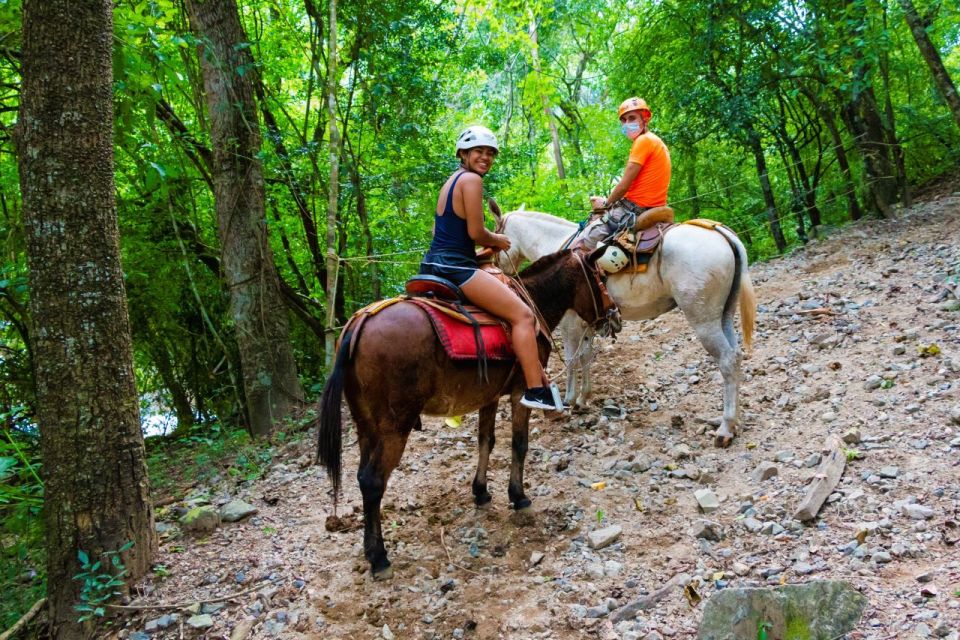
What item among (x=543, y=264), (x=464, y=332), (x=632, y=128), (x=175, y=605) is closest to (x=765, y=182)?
(x=632, y=128)

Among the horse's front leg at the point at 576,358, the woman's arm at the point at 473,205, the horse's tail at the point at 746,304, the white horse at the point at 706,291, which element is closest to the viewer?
the woman's arm at the point at 473,205

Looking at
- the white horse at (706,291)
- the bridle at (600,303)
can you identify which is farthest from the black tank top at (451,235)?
the white horse at (706,291)

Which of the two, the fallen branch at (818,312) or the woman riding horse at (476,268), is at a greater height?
the woman riding horse at (476,268)

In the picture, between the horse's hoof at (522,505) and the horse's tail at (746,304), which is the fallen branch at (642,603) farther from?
the horse's tail at (746,304)

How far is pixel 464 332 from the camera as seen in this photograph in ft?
13.4

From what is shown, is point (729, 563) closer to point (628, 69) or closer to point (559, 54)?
point (628, 69)

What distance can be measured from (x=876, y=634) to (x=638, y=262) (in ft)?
12.3

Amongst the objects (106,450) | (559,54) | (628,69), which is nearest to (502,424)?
(106,450)

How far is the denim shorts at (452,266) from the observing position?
4273 mm

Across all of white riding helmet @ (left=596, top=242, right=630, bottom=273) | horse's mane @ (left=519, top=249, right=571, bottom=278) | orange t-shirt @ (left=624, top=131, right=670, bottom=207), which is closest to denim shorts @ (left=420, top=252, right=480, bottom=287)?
horse's mane @ (left=519, top=249, right=571, bottom=278)

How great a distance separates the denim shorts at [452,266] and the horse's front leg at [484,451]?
114 cm

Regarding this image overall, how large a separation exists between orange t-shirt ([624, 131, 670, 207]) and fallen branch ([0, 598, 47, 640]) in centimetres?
590

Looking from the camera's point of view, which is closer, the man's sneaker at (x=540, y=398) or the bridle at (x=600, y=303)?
the man's sneaker at (x=540, y=398)

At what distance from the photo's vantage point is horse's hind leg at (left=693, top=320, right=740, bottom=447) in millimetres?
5199
